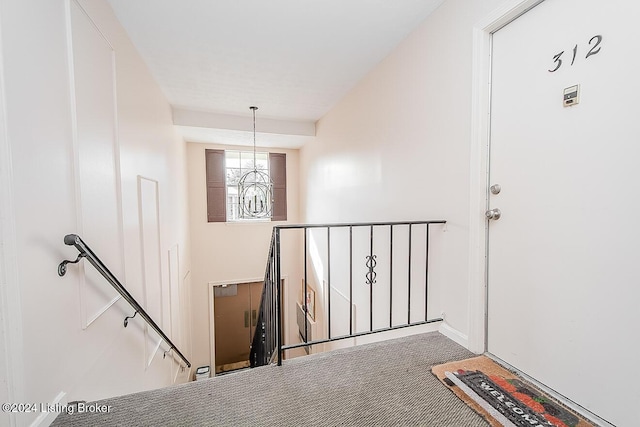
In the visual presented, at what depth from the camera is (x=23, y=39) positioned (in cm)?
100

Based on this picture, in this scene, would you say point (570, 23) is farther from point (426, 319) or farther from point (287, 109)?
point (287, 109)

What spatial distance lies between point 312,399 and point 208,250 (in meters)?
4.58

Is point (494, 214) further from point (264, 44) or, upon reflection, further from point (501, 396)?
point (264, 44)

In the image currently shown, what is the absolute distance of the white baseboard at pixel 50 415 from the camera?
101 cm

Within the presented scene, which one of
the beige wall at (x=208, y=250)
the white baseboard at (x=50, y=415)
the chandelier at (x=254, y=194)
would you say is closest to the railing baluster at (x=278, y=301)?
the white baseboard at (x=50, y=415)

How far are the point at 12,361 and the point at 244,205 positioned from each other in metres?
3.63

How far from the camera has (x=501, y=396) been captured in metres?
1.18

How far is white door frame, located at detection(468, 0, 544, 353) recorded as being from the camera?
1.47 metres

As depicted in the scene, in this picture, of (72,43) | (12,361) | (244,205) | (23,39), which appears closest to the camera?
(12,361)

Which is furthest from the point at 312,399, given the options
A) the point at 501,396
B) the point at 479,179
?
the point at 479,179

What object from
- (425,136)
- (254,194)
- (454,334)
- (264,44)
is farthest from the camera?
(254,194)

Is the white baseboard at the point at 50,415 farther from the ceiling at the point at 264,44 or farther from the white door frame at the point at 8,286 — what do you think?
the ceiling at the point at 264,44

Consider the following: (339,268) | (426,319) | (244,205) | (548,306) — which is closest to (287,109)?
(244,205)

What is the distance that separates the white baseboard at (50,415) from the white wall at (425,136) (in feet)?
6.85
